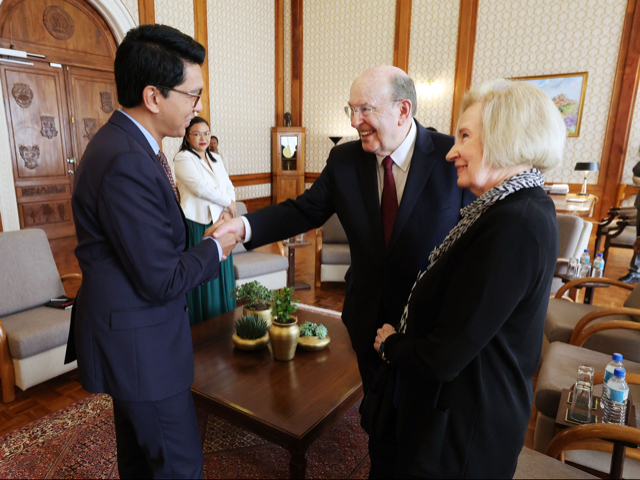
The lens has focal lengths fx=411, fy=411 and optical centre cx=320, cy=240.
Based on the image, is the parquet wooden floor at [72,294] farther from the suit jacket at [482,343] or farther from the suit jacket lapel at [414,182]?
the suit jacket lapel at [414,182]

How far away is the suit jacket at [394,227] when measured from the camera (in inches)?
60.5

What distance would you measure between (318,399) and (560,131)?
4.77 ft

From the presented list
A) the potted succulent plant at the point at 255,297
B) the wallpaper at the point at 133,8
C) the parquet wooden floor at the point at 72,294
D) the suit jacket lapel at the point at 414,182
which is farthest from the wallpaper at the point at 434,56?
the suit jacket lapel at the point at 414,182

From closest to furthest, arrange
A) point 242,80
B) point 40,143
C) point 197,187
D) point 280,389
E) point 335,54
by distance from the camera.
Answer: point 280,389 → point 197,187 → point 40,143 → point 242,80 → point 335,54

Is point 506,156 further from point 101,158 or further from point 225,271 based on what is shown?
point 225,271

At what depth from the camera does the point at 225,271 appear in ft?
11.3

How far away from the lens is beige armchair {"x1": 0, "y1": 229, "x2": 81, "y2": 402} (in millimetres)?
2461

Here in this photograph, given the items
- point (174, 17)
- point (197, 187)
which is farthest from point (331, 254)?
point (174, 17)

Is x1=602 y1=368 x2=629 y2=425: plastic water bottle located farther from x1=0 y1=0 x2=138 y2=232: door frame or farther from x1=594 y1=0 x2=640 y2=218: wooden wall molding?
x1=594 y1=0 x2=640 y2=218: wooden wall molding

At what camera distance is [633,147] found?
6.47 meters

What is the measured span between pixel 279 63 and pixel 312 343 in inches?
316

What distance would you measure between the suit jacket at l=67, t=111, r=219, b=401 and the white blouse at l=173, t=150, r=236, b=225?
197 cm

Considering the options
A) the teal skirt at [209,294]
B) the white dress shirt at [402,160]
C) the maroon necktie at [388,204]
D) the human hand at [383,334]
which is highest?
the white dress shirt at [402,160]

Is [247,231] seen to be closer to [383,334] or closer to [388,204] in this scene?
[388,204]
